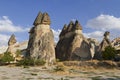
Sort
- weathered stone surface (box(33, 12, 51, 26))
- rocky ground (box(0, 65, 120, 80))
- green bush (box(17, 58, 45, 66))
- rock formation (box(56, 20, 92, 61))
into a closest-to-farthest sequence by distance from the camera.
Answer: rocky ground (box(0, 65, 120, 80)), green bush (box(17, 58, 45, 66)), weathered stone surface (box(33, 12, 51, 26)), rock formation (box(56, 20, 92, 61))

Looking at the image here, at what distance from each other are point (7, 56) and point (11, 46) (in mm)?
16411

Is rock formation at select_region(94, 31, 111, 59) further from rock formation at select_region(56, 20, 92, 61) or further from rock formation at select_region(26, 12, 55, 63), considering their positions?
rock formation at select_region(26, 12, 55, 63)

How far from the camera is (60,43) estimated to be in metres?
60.6

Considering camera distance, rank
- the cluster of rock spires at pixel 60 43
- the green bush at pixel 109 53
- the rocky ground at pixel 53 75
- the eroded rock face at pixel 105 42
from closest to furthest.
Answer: the rocky ground at pixel 53 75
the cluster of rock spires at pixel 60 43
the green bush at pixel 109 53
the eroded rock face at pixel 105 42

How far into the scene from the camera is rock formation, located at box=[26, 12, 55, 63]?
151 ft

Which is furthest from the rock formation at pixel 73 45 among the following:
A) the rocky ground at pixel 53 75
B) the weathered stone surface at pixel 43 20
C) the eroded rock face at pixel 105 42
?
the rocky ground at pixel 53 75

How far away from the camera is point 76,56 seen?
2185 inches

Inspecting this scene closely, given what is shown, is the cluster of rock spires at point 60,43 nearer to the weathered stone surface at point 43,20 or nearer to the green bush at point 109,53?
the weathered stone surface at point 43,20

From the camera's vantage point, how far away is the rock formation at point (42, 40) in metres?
46.0

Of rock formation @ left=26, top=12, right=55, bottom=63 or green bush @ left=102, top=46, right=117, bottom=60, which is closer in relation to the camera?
rock formation @ left=26, top=12, right=55, bottom=63

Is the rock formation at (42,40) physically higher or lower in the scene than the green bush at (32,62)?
higher

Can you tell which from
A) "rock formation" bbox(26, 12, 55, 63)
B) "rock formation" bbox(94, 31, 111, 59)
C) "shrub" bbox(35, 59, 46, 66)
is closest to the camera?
"shrub" bbox(35, 59, 46, 66)

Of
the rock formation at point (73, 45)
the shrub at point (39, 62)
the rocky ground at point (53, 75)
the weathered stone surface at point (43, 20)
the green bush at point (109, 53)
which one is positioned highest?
the weathered stone surface at point (43, 20)

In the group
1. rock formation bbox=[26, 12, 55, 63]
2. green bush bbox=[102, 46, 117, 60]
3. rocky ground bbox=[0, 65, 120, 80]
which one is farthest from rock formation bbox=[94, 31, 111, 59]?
rocky ground bbox=[0, 65, 120, 80]
